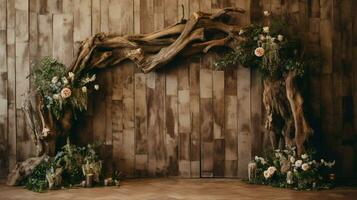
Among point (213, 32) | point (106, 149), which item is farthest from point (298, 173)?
point (106, 149)

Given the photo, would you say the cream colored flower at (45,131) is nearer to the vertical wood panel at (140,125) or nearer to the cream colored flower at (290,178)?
the vertical wood panel at (140,125)

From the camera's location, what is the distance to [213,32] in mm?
5617

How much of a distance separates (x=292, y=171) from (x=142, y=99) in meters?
1.88

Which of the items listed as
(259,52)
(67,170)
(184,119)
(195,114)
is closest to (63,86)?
(67,170)

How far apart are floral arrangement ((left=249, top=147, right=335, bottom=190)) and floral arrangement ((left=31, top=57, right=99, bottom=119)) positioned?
6.68 feet

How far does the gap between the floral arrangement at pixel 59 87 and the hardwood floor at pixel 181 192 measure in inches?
36.9

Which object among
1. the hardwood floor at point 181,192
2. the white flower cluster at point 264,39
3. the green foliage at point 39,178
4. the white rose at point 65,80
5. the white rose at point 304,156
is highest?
the white flower cluster at point 264,39

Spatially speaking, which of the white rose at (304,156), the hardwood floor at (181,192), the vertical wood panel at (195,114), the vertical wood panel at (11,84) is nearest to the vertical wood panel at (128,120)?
the hardwood floor at (181,192)

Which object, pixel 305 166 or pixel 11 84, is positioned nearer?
pixel 305 166

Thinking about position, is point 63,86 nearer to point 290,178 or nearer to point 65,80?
point 65,80

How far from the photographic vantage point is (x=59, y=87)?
532 centimetres

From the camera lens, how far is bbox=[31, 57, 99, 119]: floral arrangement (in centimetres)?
530

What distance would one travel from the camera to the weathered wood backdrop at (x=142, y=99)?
18.6 feet

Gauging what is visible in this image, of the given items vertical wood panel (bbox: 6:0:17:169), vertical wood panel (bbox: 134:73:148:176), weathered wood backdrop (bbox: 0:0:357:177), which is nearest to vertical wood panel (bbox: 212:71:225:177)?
weathered wood backdrop (bbox: 0:0:357:177)
